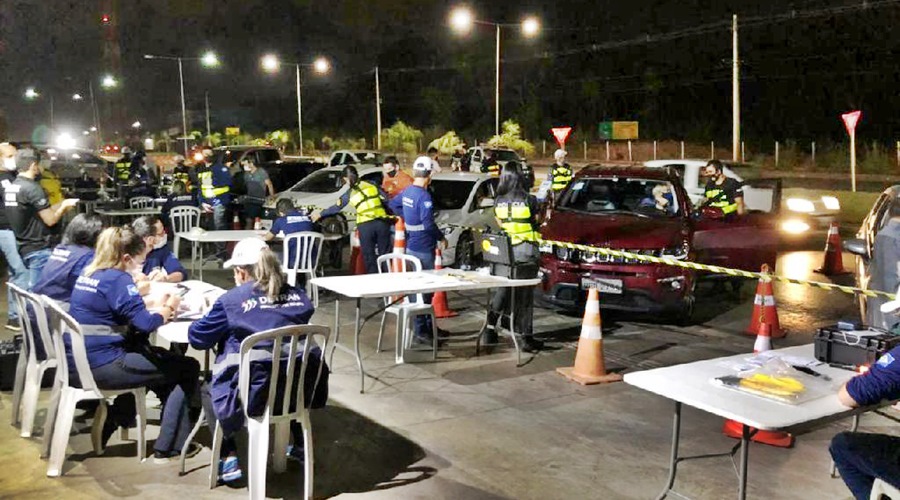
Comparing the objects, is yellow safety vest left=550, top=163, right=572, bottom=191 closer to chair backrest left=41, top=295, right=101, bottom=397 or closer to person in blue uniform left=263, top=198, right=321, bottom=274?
person in blue uniform left=263, top=198, right=321, bottom=274

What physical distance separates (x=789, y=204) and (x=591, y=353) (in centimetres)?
1245

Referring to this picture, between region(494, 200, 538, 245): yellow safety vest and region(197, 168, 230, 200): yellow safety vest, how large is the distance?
712 centimetres

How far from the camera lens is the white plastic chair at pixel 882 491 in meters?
3.52

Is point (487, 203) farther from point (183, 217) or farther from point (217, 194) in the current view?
point (183, 217)

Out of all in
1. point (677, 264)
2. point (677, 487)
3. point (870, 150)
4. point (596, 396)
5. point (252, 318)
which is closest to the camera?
point (252, 318)

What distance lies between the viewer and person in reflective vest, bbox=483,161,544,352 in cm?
832

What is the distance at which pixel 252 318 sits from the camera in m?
4.82

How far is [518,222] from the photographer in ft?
27.5

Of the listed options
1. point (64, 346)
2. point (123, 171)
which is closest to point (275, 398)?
point (64, 346)

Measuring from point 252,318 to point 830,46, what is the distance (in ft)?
173

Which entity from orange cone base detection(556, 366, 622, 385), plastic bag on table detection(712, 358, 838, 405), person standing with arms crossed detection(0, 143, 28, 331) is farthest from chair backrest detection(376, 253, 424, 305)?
plastic bag on table detection(712, 358, 838, 405)

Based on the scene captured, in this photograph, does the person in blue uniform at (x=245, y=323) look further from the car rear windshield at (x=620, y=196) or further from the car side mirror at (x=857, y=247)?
the car rear windshield at (x=620, y=196)

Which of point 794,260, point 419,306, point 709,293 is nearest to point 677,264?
point 419,306

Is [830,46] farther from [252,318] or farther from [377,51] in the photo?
[252,318]
